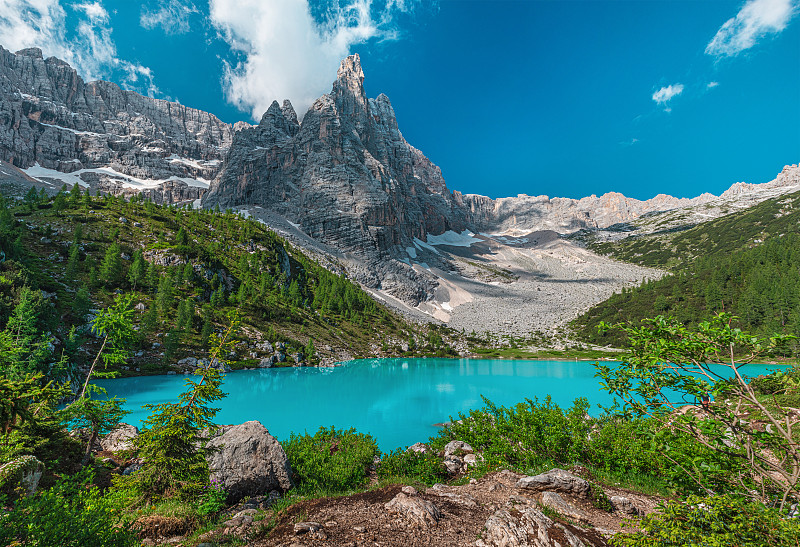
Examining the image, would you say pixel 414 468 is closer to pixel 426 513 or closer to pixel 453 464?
pixel 453 464

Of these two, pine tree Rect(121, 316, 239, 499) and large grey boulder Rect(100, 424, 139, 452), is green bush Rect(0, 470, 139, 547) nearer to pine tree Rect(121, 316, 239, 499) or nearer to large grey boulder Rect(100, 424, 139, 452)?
pine tree Rect(121, 316, 239, 499)

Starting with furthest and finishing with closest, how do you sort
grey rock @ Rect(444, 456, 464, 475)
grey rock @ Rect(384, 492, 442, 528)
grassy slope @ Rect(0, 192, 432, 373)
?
1. grassy slope @ Rect(0, 192, 432, 373)
2. grey rock @ Rect(444, 456, 464, 475)
3. grey rock @ Rect(384, 492, 442, 528)

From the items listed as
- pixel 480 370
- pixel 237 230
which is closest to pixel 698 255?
pixel 480 370

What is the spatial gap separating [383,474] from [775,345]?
1188cm

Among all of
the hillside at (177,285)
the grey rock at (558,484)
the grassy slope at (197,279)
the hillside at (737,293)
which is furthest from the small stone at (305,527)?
the hillside at (737,293)

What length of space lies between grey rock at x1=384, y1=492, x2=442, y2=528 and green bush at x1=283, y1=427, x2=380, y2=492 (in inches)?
171

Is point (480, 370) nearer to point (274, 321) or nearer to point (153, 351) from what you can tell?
point (274, 321)

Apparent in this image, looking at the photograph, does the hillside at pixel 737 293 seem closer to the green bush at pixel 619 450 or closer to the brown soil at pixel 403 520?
the green bush at pixel 619 450

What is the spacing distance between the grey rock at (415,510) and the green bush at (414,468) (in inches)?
188

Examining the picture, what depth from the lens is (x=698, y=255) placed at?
610 ft

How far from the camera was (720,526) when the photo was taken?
12.4 ft

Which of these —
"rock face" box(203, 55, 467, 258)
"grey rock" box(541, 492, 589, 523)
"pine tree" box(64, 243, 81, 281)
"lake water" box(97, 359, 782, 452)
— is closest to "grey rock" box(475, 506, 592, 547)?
"grey rock" box(541, 492, 589, 523)

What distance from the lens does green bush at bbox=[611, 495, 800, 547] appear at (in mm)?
3520

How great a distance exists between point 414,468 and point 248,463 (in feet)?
19.3
